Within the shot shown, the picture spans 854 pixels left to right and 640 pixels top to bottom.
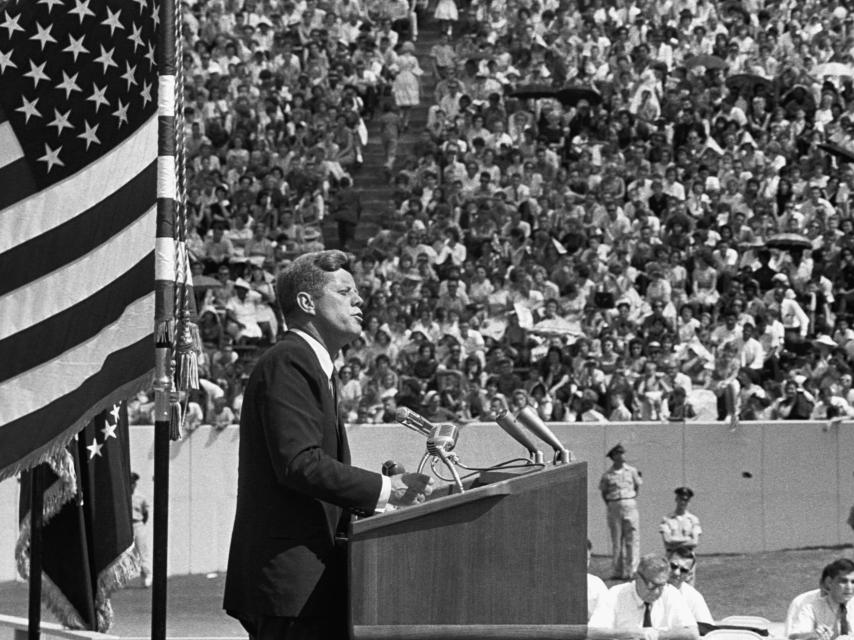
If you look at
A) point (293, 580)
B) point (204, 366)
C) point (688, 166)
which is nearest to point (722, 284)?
point (688, 166)

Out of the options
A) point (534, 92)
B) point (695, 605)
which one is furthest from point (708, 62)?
point (695, 605)

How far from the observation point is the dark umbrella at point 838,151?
22.0 meters

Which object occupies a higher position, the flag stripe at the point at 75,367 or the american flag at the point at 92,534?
the flag stripe at the point at 75,367

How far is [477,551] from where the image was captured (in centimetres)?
452

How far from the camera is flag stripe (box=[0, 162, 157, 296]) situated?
23.9 feet

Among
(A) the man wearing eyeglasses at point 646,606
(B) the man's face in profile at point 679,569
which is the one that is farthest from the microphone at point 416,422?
(B) the man's face in profile at point 679,569

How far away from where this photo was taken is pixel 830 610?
1005 centimetres

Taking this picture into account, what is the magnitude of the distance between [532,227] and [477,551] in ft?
58.3

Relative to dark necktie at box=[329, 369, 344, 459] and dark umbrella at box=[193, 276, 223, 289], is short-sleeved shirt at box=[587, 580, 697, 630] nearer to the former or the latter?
dark necktie at box=[329, 369, 344, 459]

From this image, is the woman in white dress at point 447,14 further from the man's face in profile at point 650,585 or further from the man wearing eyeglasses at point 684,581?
the man's face in profile at point 650,585

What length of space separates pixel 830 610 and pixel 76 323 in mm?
4863

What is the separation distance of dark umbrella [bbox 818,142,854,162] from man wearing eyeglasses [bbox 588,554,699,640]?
41.6ft

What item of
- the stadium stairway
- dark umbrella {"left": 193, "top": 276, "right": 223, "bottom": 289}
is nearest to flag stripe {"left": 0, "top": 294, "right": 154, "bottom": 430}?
dark umbrella {"left": 193, "top": 276, "right": 223, "bottom": 289}

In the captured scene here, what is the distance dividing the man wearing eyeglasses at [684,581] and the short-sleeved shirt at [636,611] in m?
0.15
